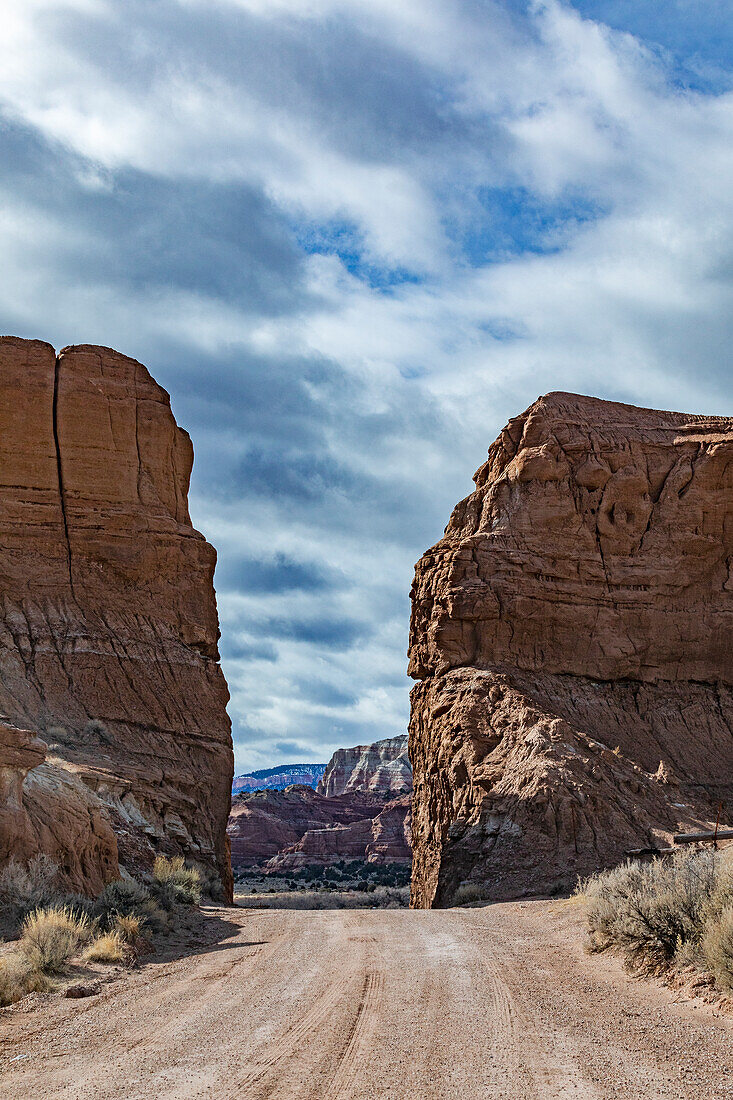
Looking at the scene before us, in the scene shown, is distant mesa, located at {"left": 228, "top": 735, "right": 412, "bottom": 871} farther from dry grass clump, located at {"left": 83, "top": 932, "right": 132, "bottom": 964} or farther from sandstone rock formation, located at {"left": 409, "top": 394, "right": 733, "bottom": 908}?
dry grass clump, located at {"left": 83, "top": 932, "right": 132, "bottom": 964}

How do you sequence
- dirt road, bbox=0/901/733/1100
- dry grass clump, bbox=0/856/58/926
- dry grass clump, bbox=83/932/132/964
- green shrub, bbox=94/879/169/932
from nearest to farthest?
dirt road, bbox=0/901/733/1100 < dry grass clump, bbox=83/932/132/964 < dry grass clump, bbox=0/856/58/926 < green shrub, bbox=94/879/169/932

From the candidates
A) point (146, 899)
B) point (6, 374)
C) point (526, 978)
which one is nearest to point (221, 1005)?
point (526, 978)

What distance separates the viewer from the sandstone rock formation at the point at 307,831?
88.9 metres

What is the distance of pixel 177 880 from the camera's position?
20547mm

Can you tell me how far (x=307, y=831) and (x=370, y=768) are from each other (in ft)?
180

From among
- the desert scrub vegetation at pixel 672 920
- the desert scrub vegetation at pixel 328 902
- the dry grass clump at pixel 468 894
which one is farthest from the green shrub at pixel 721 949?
the desert scrub vegetation at pixel 328 902

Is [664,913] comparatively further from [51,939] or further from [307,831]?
[307,831]

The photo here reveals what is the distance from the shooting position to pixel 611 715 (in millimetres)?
34906

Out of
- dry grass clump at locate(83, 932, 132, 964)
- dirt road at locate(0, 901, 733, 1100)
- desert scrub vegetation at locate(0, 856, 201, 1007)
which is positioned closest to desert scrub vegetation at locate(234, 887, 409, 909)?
desert scrub vegetation at locate(0, 856, 201, 1007)

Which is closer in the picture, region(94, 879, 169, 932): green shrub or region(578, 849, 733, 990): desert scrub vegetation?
region(578, 849, 733, 990): desert scrub vegetation

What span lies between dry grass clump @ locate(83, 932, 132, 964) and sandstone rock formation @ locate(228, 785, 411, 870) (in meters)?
74.7

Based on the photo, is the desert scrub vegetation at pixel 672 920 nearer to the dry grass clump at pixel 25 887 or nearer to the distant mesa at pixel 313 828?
the dry grass clump at pixel 25 887

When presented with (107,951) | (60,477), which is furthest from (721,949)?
(60,477)

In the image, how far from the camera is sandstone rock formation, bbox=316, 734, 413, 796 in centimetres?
13825
